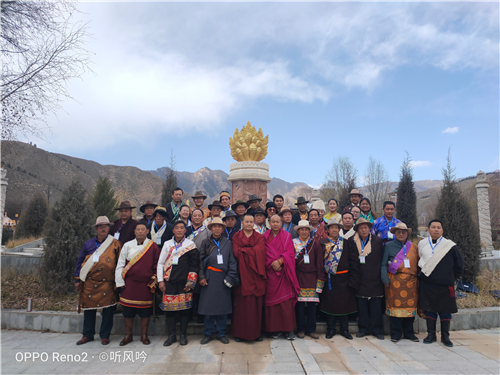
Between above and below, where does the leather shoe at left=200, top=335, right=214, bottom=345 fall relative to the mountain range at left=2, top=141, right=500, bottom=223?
below

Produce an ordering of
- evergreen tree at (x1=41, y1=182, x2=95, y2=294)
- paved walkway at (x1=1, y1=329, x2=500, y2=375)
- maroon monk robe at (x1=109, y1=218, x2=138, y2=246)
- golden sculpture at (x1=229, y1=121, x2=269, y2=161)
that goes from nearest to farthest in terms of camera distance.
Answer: paved walkway at (x1=1, y1=329, x2=500, y2=375)
maroon monk robe at (x1=109, y1=218, x2=138, y2=246)
evergreen tree at (x1=41, y1=182, x2=95, y2=294)
golden sculpture at (x1=229, y1=121, x2=269, y2=161)

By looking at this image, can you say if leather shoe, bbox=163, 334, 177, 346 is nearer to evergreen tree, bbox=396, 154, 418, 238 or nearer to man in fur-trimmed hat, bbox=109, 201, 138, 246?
man in fur-trimmed hat, bbox=109, 201, 138, 246

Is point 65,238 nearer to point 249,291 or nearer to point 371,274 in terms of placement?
point 249,291

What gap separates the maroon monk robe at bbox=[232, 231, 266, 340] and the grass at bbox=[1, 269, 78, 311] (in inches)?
143

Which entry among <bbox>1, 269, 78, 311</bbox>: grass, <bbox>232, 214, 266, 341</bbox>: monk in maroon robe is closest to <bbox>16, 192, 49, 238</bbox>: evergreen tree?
<bbox>1, 269, 78, 311</bbox>: grass

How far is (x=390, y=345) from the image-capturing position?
4.55m

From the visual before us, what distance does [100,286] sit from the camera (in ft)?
15.2

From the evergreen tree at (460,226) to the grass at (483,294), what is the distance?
31 cm

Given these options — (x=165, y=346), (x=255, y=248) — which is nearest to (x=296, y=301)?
(x=255, y=248)

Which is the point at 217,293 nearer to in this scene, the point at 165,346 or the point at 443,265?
the point at 165,346

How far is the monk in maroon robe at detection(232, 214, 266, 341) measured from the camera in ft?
→ 14.8

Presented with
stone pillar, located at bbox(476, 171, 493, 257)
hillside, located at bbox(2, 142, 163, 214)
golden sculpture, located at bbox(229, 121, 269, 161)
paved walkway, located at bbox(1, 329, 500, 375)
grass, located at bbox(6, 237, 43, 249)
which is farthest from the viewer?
hillside, located at bbox(2, 142, 163, 214)

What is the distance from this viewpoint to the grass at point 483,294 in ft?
20.1

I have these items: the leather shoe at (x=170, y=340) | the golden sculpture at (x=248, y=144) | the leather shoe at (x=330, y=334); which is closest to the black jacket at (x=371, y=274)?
the leather shoe at (x=330, y=334)
